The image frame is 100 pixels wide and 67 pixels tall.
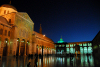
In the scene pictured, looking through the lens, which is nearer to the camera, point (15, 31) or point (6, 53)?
point (6, 53)

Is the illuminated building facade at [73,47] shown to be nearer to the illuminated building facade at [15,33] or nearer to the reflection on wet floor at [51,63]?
the illuminated building facade at [15,33]

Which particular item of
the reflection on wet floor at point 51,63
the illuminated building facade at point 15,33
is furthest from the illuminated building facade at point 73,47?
the reflection on wet floor at point 51,63

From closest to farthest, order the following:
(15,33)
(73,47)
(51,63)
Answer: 1. (51,63)
2. (15,33)
3. (73,47)

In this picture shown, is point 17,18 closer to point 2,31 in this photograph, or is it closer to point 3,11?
point 2,31

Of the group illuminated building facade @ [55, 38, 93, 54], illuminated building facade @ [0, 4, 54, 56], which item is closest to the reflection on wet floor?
illuminated building facade @ [0, 4, 54, 56]

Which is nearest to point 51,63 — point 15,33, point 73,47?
point 15,33

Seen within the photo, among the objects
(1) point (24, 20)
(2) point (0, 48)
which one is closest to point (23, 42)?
(1) point (24, 20)

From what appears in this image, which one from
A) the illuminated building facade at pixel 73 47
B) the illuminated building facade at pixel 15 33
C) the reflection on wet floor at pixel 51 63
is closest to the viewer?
the reflection on wet floor at pixel 51 63

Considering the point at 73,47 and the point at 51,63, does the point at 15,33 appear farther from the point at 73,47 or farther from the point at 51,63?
the point at 73,47

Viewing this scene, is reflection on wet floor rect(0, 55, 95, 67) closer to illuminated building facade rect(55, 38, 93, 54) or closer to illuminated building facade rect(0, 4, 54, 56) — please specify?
illuminated building facade rect(0, 4, 54, 56)

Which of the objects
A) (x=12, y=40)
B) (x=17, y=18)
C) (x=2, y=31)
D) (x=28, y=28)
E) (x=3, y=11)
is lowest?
(x=12, y=40)

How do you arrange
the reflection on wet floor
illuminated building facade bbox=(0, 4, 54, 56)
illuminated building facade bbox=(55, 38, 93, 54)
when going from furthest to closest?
illuminated building facade bbox=(55, 38, 93, 54) < illuminated building facade bbox=(0, 4, 54, 56) < the reflection on wet floor

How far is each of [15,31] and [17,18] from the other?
5.36 metres

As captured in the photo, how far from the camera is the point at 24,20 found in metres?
39.6
